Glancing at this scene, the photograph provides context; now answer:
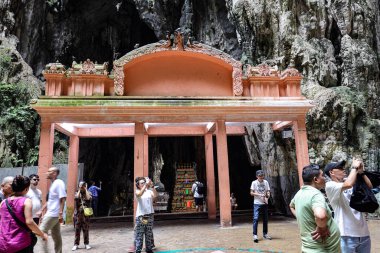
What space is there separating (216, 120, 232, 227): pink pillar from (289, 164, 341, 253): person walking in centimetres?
652

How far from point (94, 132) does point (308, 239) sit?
10596 mm

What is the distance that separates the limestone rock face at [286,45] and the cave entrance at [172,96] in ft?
8.36

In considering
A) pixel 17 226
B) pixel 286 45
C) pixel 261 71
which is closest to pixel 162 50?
pixel 261 71

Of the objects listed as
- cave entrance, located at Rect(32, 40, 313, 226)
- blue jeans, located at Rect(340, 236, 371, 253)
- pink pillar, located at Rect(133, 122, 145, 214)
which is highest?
cave entrance, located at Rect(32, 40, 313, 226)

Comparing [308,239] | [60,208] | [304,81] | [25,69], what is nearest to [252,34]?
[304,81]

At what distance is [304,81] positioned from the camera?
1356cm

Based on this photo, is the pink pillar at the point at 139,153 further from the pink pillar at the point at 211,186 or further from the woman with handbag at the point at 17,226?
the woman with handbag at the point at 17,226

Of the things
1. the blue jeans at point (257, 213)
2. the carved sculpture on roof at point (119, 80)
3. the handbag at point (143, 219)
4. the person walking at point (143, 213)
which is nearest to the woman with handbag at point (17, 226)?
the person walking at point (143, 213)

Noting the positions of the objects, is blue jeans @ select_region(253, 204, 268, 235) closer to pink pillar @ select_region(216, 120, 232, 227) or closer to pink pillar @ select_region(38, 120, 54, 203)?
pink pillar @ select_region(216, 120, 232, 227)

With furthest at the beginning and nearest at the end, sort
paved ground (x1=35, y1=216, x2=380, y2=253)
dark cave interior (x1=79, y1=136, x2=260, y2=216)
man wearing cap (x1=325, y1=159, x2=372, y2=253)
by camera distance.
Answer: dark cave interior (x1=79, y1=136, x2=260, y2=216)
paved ground (x1=35, y1=216, x2=380, y2=253)
man wearing cap (x1=325, y1=159, x2=372, y2=253)

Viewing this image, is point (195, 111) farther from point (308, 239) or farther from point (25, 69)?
point (25, 69)

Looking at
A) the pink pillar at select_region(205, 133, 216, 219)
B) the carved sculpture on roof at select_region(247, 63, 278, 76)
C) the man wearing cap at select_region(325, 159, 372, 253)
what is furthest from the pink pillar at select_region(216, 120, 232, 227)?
the man wearing cap at select_region(325, 159, 372, 253)

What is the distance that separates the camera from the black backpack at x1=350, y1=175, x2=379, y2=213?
9.77ft

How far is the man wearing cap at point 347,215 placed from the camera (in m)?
3.11
